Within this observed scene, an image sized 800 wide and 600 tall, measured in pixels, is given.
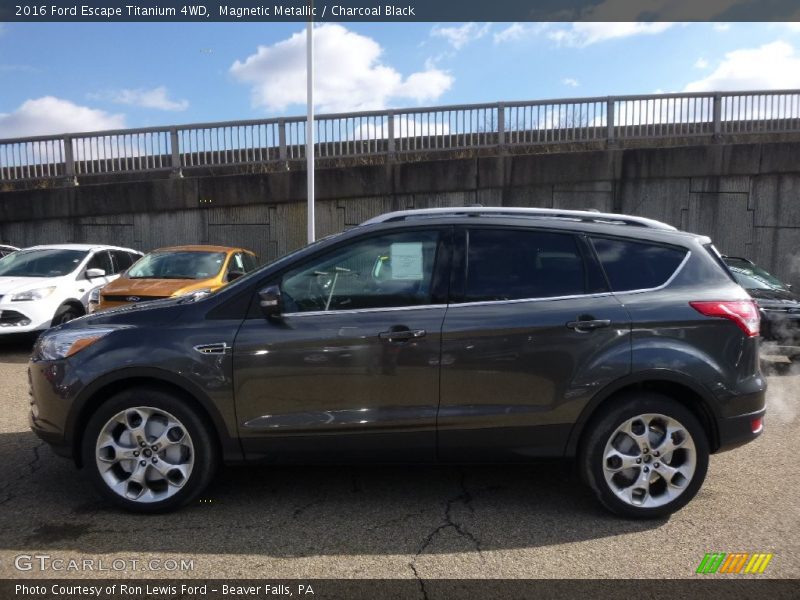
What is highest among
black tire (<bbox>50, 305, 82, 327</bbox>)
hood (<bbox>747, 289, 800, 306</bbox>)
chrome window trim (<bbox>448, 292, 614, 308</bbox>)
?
chrome window trim (<bbox>448, 292, 614, 308</bbox>)

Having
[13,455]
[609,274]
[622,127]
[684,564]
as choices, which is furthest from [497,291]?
[622,127]

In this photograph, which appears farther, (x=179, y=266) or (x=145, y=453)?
(x=179, y=266)

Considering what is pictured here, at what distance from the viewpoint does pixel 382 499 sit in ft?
12.4

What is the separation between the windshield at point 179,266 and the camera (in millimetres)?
8703

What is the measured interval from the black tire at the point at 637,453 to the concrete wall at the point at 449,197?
10029 millimetres

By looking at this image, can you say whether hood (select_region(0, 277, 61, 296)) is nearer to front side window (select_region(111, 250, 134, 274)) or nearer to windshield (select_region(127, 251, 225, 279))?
windshield (select_region(127, 251, 225, 279))

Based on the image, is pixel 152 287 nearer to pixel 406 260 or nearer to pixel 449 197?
pixel 406 260

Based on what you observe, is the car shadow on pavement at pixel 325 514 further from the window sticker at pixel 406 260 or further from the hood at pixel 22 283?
the hood at pixel 22 283

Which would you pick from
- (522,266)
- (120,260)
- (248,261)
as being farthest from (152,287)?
(522,266)

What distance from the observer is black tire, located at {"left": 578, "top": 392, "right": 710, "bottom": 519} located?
3.47 metres

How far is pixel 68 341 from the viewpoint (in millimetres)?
3590

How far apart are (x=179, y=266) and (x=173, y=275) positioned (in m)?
0.30

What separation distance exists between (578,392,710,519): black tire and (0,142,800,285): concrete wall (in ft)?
32.9

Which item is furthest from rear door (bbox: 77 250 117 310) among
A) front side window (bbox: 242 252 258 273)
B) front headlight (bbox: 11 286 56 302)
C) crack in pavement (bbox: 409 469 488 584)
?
crack in pavement (bbox: 409 469 488 584)
